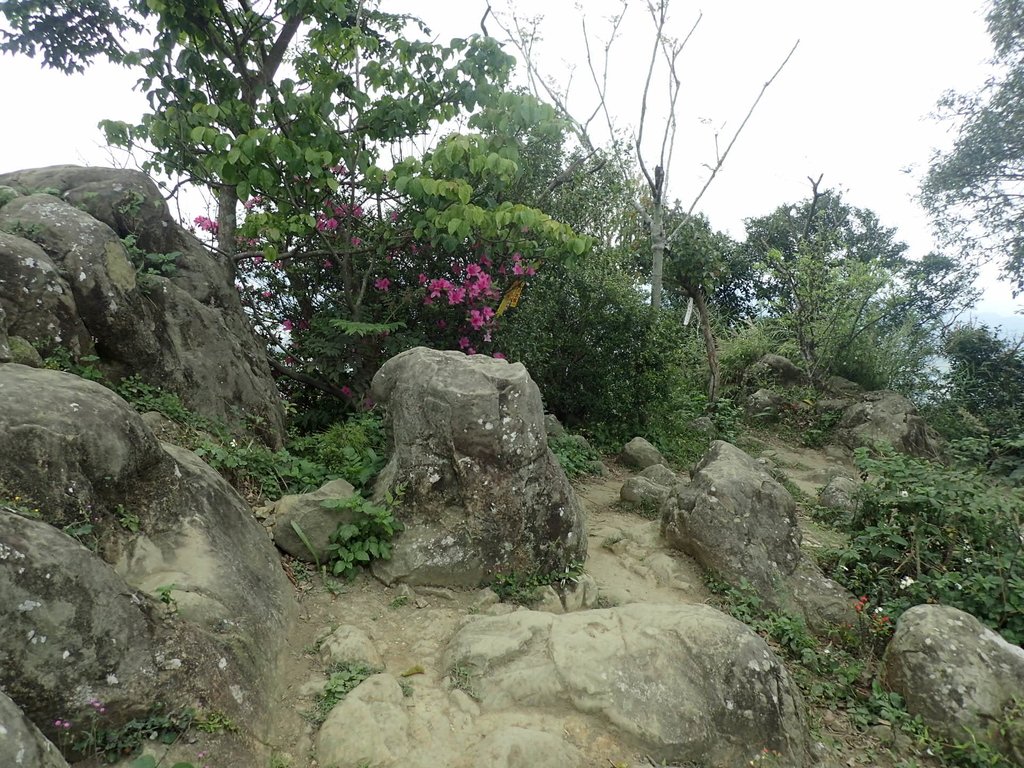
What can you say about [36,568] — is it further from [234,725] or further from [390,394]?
[390,394]

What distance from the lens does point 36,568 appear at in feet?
7.24

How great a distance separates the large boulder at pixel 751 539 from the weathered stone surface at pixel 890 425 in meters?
5.74

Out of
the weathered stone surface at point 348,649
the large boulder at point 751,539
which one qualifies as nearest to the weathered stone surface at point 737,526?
the large boulder at point 751,539

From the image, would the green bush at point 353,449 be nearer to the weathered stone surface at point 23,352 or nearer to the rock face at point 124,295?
the rock face at point 124,295

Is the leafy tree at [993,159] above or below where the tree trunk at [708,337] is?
above

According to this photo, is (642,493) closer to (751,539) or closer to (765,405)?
(751,539)

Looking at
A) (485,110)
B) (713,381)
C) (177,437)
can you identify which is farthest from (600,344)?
(177,437)

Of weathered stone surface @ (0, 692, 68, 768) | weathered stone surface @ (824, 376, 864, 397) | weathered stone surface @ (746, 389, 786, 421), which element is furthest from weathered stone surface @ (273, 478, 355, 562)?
weathered stone surface @ (824, 376, 864, 397)

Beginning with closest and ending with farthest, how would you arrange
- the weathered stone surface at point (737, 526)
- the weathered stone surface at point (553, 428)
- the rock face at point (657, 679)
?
the rock face at point (657, 679) → the weathered stone surface at point (737, 526) → the weathered stone surface at point (553, 428)

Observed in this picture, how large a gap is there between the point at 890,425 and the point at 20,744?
11188 mm

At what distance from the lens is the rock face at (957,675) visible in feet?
11.0

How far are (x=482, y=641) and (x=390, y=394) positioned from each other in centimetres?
189

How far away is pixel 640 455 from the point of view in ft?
26.9

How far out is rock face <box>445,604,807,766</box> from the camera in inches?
117
